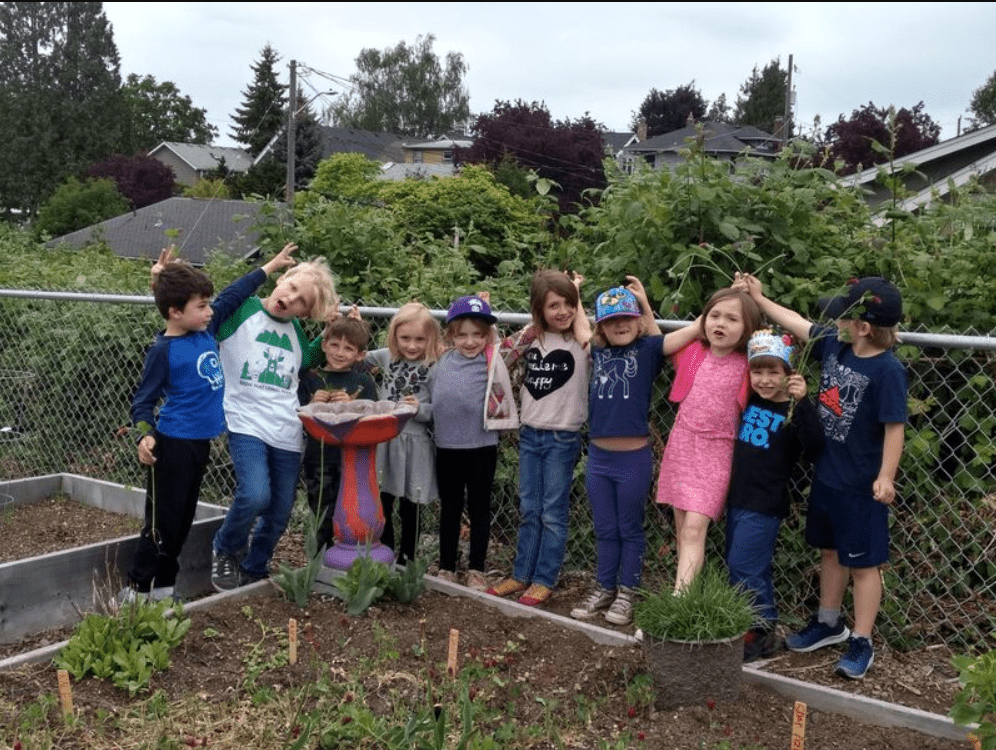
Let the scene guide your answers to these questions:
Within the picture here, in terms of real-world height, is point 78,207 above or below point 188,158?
below

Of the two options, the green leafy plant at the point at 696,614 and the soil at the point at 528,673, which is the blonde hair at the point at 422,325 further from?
the green leafy plant at the point at 696,614

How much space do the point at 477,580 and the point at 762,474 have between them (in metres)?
1.54

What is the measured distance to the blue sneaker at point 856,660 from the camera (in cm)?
374

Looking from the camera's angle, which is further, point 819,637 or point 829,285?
point 829,285

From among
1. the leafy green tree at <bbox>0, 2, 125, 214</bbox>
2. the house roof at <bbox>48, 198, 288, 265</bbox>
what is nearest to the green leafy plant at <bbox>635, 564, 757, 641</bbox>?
the house roof at <bbox>48, 198, 288, 265</bbox>

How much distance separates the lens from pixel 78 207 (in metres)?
43.7

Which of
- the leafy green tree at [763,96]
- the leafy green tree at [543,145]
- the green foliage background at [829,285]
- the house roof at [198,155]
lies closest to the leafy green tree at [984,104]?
the leafy green tree at [763,96]

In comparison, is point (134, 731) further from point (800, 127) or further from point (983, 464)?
point (800, 127)

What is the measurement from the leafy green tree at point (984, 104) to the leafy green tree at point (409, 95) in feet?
129

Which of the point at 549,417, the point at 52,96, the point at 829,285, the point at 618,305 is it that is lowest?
the point at 549,417

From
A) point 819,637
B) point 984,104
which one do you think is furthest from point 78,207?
point 984,104

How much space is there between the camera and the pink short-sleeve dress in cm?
403

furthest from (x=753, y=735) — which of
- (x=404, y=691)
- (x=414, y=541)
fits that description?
(x=414, y=541)

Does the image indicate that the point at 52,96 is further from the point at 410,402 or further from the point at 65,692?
the point at 65,692
